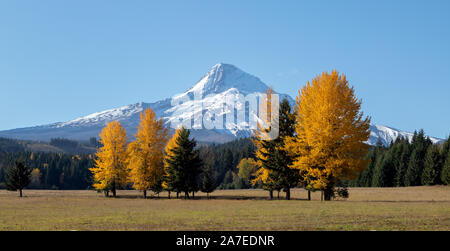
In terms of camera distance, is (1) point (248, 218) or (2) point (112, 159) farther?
(2) point (112, 159)

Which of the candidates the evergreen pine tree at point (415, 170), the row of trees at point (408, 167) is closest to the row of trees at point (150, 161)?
the row of trees at point (408, 167)

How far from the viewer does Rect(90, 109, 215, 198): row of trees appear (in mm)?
62062

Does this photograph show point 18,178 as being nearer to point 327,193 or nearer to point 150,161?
point 150,161

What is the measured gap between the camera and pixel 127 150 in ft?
222

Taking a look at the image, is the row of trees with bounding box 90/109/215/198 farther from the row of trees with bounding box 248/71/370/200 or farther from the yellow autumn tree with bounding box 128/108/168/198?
the row of trees with bounding box 248/71/370/200

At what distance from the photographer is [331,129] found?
40188mm

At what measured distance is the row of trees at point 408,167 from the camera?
96.5m

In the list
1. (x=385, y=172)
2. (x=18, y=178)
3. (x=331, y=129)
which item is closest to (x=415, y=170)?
(x=385, y=172)

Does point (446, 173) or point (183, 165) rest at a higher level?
point (183, 165)

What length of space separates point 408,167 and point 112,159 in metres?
76.8
